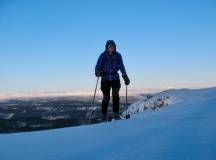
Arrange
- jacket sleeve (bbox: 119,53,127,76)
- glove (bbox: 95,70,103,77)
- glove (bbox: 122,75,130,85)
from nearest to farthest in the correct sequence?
glove (bbox: 95,70,103,77), jacket sleeve (bbox: 119,53,127,76), glove (bbox: 122,75,130,85)

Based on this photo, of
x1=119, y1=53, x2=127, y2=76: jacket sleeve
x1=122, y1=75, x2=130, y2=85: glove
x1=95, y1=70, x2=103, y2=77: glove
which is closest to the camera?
x1=95, y1=70, x2=103, y2=77: glove

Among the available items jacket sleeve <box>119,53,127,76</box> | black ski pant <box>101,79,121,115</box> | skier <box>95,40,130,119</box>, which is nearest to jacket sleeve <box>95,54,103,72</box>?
skier <box>95,40,130,119</box>

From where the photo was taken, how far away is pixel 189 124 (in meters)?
5.61

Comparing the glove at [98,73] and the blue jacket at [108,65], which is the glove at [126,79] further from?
the glove at [98,73]

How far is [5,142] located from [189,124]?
243cm

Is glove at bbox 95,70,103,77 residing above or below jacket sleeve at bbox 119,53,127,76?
below

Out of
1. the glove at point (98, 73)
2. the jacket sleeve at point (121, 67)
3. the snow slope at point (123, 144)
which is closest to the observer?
the snow slope at point (123, 144)

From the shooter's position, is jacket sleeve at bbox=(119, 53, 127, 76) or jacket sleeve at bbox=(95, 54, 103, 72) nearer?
jacket sleeve at bbox=(95, 54, 103, 72)

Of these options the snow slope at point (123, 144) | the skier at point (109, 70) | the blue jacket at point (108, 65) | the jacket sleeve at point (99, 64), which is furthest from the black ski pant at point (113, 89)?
the snow slope at point (123, 144)

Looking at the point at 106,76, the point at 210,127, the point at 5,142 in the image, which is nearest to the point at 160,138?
the point at 210,127

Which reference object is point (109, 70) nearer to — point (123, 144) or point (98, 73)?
point (98, 73)

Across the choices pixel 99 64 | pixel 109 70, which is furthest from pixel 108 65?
pixel 99 64

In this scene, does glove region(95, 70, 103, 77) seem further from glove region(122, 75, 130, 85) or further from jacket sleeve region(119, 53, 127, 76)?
glove region(122, 75, 130, 85)

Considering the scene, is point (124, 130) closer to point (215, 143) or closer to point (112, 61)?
point (215, 143)
